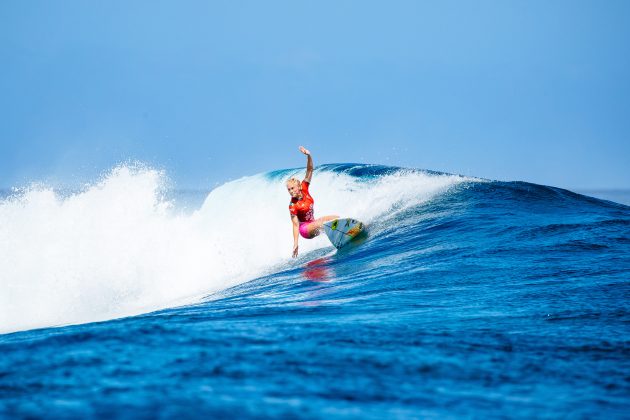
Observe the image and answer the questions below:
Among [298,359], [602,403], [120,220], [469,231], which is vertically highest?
[120,220]

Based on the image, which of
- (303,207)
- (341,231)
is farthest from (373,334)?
(303,207)

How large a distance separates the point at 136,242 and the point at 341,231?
19.8 feet

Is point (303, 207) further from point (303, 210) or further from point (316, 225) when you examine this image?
point (316, 225)

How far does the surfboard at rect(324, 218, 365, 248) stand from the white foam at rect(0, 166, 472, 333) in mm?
1133

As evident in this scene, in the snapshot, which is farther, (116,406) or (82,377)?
(82,377)

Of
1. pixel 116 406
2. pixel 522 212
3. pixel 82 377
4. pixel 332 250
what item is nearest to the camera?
pixel 116 406

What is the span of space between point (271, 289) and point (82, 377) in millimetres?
5071

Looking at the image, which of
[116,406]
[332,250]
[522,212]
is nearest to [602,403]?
[116,406]

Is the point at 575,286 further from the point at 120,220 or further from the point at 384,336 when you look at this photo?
the point at 120,220

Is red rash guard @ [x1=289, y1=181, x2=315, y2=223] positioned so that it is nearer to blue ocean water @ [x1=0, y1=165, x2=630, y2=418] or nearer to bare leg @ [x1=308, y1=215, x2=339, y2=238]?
bare leg @ [x1=308, y1=215, x2=339, y2=238]

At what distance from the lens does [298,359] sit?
11.7 ft

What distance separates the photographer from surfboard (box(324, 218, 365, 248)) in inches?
459

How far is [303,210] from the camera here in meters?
11.8

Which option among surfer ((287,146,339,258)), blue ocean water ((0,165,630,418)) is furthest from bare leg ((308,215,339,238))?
blue ocean water ((0,165,630,418))
